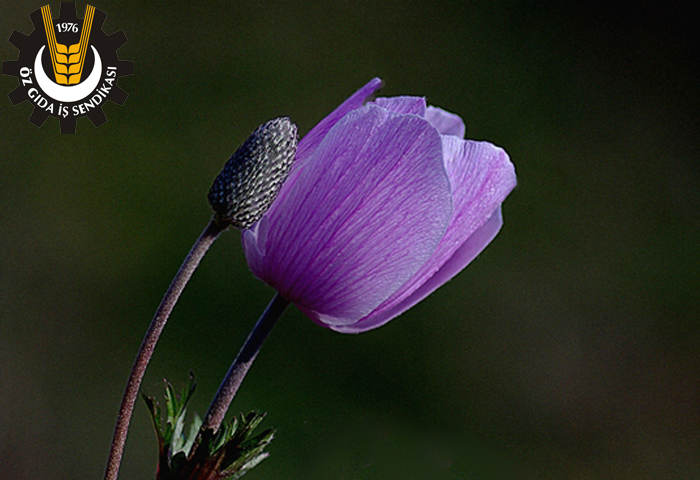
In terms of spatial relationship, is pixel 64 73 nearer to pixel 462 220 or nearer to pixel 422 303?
pixel 462 220

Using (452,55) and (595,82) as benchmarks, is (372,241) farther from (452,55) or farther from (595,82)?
(595,82)

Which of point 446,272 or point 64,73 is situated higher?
point 64,73

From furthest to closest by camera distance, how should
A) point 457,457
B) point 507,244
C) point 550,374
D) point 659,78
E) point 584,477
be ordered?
point 659,78 < point 507,244 < point 550,374 < point 584,477 < point 457,457

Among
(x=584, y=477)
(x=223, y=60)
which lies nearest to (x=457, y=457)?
(x=584, y=477)

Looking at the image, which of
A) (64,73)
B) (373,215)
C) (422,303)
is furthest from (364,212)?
(422,303)

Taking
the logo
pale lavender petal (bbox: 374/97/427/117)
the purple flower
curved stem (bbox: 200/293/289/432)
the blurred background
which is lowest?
the blurred background

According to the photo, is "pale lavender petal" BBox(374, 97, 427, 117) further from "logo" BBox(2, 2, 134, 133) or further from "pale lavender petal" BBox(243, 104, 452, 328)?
"logo" BBox(2, 2, 134, 133)

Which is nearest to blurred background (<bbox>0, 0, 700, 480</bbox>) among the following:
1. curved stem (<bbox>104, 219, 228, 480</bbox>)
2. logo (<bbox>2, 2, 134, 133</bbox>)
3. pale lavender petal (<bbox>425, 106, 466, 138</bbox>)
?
logo (<bbox>2, 2, 134, 133</bbox>)
